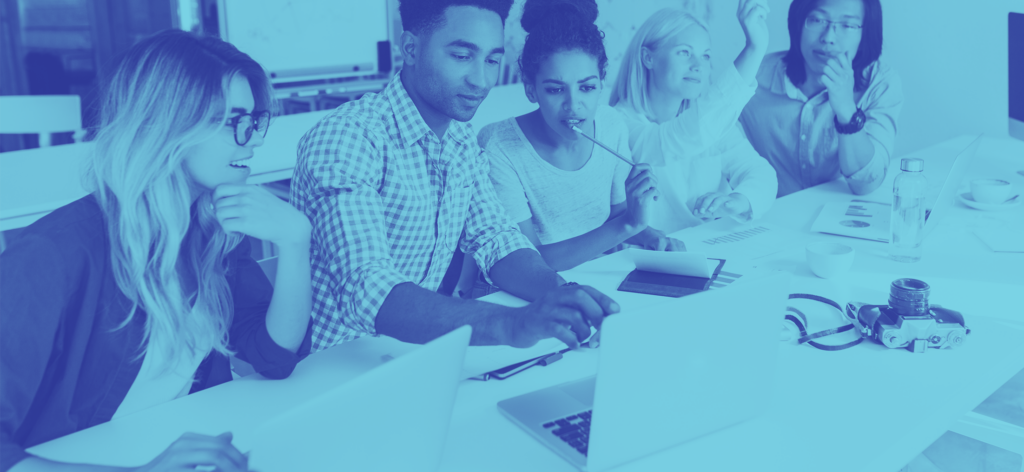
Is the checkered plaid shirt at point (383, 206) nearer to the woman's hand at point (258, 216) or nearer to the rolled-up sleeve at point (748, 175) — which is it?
the woman's hand at point (258, 216)

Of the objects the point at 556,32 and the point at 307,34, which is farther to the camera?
the point at 307,34

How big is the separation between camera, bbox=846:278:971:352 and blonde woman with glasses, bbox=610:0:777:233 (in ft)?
2.24

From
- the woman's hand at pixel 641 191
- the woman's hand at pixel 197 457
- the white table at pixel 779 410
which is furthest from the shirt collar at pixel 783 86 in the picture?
the woman's hand at pixel 197 457

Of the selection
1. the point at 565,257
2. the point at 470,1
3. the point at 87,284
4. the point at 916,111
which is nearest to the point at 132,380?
the point at 87,284

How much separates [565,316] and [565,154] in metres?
0.94

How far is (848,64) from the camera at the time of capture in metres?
2.36

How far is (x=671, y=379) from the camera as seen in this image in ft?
3.01

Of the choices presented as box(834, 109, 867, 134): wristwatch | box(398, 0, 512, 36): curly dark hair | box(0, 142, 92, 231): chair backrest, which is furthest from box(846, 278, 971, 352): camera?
box(0, 142, 92, 231): chair backrest

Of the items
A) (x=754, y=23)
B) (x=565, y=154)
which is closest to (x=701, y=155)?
(x=754, y=23)

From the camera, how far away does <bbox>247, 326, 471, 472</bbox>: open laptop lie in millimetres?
660

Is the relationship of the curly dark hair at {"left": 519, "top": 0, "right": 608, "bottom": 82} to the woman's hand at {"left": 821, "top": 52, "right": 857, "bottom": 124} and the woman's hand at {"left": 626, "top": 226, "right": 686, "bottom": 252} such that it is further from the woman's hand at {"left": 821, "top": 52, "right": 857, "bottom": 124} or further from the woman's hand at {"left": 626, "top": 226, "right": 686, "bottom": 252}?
the woman's hand at {"left": 821, "top": 52, "right": 857, "bottom": 124}

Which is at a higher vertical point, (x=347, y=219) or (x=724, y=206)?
(x=347, y=219)

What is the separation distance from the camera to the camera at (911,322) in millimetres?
1242

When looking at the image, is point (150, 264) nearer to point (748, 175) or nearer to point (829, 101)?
point (748, 175)
